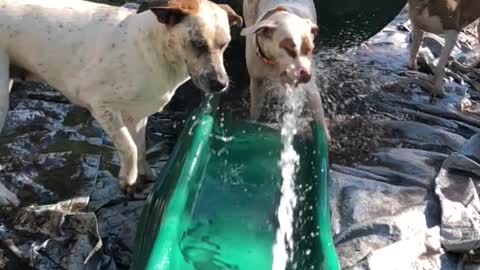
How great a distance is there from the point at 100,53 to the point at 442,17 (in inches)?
129

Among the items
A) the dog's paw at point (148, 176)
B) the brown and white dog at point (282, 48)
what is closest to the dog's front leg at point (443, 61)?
the brown and white dog at point (282, 48)

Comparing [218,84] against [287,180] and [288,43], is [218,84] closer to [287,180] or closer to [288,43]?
[288,43]

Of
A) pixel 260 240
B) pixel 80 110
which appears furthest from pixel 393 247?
pixel 80 110

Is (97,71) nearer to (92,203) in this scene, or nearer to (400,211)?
(92,203)

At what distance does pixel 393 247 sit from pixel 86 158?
83.9 inches

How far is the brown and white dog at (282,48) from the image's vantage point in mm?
4688

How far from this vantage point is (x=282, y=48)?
4.72 meters

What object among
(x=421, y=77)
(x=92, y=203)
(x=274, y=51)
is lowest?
(x=421, y=77)

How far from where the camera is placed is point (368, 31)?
702 cm

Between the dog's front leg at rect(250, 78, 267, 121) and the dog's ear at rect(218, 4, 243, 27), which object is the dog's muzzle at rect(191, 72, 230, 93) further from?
the dog's front leg at rect(250, 78, 267, 121)

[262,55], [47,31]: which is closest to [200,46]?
[47,31]

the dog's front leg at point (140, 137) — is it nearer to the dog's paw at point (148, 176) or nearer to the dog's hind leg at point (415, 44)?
the dog's paw at point (148, 176)

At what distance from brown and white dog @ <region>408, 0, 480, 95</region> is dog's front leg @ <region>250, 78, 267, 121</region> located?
5.40 feet

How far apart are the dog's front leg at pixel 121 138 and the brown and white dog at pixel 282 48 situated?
1.14 m
